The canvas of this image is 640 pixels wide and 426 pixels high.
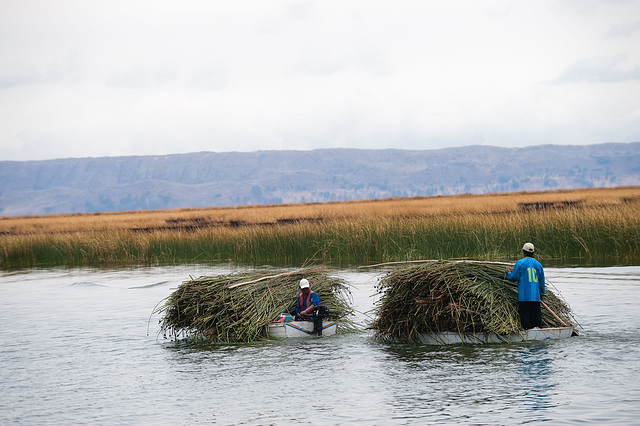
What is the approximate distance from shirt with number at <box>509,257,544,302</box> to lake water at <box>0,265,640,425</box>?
1.03 meters

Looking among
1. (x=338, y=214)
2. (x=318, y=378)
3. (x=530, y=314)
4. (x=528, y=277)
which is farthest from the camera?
(x=338, y=214)

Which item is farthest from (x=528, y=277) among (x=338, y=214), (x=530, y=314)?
(x=338, y=214)

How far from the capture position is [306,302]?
56.0ft

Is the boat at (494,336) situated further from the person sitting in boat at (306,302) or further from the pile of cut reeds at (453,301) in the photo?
the person sitting in boat at (306,302)

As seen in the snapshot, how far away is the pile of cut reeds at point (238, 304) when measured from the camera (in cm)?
1697

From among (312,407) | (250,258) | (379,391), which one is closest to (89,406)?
(312,407)

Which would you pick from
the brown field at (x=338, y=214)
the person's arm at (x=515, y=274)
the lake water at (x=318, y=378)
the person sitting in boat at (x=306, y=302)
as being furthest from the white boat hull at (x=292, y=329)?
A: the brown field at (x=338, y=214)

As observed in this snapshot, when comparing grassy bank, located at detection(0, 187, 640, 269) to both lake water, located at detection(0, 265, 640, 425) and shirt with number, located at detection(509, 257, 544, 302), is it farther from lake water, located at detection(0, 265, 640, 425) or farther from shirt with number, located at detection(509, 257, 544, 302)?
shirt with number, located at detection(509, 257, 544, 302)

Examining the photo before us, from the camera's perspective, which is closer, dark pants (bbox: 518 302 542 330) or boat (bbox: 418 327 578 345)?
dark pants (bbox: 518 302 542 330)

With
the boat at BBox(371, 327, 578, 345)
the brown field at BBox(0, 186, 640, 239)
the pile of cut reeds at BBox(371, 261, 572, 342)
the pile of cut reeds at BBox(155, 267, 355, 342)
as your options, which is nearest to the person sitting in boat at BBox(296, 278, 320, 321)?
the pile of cut reeds at BBox(155, 267, 355, 342)

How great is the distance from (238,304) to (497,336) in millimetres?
5473

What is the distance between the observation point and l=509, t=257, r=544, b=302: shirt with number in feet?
48.1

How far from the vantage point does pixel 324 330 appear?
56.5 ft

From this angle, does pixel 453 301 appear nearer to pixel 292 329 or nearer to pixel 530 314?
pixel 530 314
